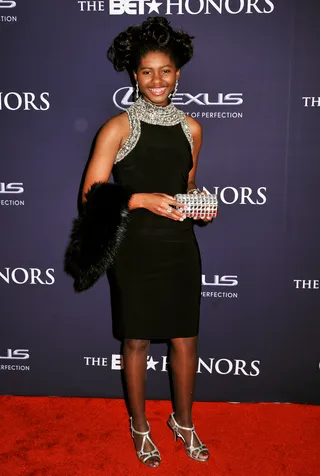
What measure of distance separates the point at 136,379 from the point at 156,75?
139 centimetres

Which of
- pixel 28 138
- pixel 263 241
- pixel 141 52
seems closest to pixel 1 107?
pixel 28 138

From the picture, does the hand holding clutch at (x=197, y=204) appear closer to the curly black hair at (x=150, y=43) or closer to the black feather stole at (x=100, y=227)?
the black feather stole at (x=100, y=227)

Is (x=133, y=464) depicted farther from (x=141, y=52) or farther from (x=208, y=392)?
(x=141, y=52)

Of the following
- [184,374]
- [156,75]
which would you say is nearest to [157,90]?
[156,75]

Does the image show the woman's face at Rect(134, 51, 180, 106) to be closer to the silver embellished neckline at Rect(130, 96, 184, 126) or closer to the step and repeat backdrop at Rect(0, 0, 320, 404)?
the silver embellished neckline at Rect(130, 96, 184, 126)

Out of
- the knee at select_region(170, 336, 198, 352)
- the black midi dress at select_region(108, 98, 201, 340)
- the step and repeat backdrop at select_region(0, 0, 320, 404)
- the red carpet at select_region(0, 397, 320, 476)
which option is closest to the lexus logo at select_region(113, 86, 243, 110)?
the step and repeat backdrop at select_region(0, 0, 320, 404)

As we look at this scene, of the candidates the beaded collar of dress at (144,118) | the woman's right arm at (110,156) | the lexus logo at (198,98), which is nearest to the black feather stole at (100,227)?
the woman's right arm at (110,156)

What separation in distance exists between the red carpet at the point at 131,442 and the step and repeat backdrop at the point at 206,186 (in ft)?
0.40

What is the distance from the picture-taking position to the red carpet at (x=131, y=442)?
2131 millimetres

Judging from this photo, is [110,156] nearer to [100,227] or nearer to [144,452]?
[100,227]

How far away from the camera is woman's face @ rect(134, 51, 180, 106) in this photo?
1976mm

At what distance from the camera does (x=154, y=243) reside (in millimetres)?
2047

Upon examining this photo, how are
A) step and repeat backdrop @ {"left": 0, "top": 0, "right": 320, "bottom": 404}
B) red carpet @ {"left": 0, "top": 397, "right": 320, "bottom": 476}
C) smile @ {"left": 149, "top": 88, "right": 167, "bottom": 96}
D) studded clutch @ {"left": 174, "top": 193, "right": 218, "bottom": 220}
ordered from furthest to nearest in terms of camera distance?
1. step and repeat backdrop @ {"left": 0, "top": 0, "right": 320, "bottom": 404}
2. red carpet @ {"left": 0, "top": 397, "right": 320, "bottom": 476}
3. smile @ {"left": 149, "top": 88, "right": 167, "bottom": 96}
4. studded clutch @ {"left": 174, "top": 193, "right": 218, "bottom": 220}

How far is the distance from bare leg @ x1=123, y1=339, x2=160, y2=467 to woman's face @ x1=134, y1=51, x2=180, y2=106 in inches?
44.3
